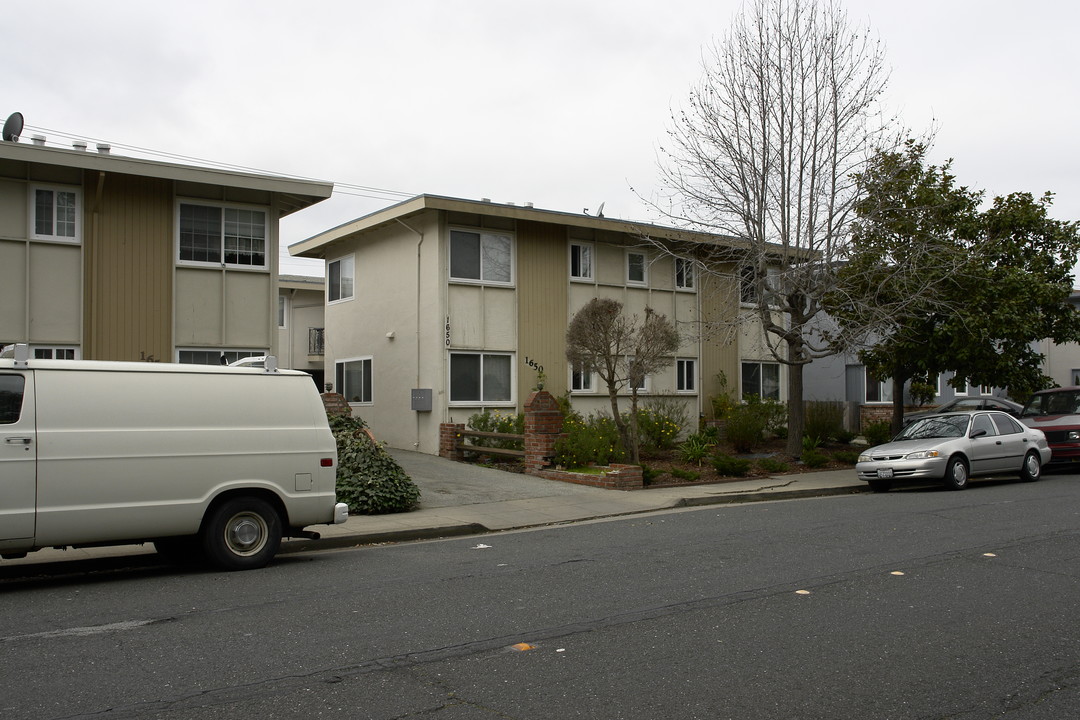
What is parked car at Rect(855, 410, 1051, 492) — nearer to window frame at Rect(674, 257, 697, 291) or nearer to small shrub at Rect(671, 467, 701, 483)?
small shrub at Rect(671, 467, 701, 483)

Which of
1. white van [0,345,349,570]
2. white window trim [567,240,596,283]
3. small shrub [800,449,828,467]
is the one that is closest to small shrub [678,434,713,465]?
small shrub [800,449,828,467]

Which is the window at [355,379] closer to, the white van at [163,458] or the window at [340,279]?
the window at [340,279]

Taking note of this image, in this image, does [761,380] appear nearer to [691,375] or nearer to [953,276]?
[691,375]

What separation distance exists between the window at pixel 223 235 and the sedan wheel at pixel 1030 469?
50.2 ft

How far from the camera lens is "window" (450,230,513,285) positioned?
21.9 m

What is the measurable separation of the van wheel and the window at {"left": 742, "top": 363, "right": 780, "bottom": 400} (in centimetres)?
1970

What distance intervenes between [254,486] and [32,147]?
8.91m

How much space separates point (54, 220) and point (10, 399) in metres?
8.97

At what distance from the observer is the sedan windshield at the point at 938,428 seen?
691 inches

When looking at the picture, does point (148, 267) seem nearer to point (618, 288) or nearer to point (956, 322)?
point (618, 288)

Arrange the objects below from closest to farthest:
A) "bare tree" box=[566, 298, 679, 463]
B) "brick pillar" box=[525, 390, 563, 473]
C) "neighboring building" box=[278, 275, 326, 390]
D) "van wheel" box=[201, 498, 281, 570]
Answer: "van wheel" box=[201, 498, 281, 570], "bare tree" box=[566, 298, 679, 463], "brick pillar" box=[525, 390, 563, 473], "neighboring building" box=[278, 275, 326, 390]

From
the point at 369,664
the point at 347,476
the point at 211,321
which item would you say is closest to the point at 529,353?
the point at 211,321

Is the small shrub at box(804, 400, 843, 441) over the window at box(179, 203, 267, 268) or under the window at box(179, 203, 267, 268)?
under

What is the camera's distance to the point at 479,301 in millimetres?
22078
